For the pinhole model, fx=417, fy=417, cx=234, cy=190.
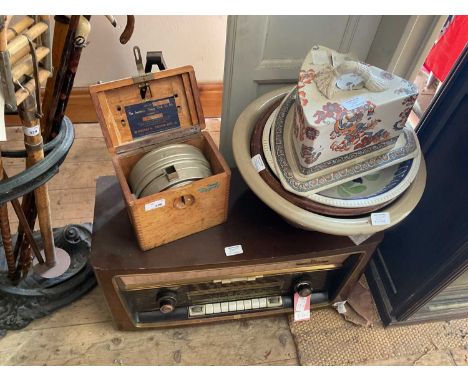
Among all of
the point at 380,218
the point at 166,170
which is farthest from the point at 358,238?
the point at 166,170

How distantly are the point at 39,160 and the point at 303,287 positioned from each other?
0.70 meters

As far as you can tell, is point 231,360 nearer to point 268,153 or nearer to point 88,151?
point 268,153

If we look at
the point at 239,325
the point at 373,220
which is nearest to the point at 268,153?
the point at 373,220

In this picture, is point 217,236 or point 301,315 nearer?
point 217,236

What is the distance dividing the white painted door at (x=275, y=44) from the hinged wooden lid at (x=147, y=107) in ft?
0.44

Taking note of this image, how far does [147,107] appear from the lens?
88 cm

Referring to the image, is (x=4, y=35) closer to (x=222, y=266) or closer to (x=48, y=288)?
(x=222, y=266)

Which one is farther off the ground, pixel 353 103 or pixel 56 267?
pixel 353 103

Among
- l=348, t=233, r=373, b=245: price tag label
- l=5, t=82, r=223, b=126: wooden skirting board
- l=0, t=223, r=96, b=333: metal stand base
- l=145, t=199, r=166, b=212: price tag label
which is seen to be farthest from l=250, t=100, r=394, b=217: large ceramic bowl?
l=5, t=82, r=223, b=126: wooden skirting board

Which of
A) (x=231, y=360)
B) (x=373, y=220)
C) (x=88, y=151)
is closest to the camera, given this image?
(x=373, y=220)

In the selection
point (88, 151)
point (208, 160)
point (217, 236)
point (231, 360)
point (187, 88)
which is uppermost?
point (187, 88)

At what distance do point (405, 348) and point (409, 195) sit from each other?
582mm

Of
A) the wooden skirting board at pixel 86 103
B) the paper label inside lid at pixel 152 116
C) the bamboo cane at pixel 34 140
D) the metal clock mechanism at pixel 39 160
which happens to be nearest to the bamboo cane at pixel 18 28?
the metal clock mechanism at pixel 39 160

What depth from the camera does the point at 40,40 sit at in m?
0.70
